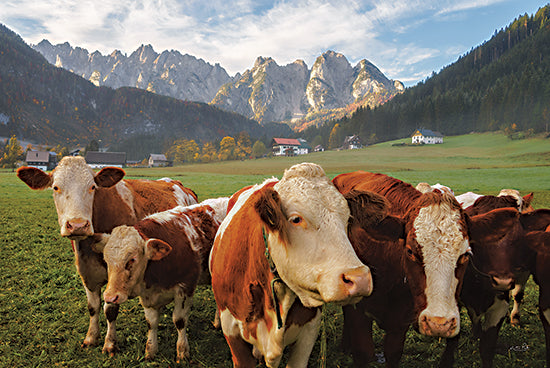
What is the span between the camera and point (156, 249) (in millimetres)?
4246

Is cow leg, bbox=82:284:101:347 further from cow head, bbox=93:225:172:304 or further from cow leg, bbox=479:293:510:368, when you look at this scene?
cow leg, bbox=479:293:510:368

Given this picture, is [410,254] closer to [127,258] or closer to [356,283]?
[356,283]

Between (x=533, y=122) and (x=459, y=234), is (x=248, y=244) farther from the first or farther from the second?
(x=533, y=122)

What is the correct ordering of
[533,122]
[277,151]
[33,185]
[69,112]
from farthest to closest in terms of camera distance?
1. [69,112]
2. [277,151]
3. [533,122]
4. [33,185]

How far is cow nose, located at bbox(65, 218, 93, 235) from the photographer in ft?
14.2

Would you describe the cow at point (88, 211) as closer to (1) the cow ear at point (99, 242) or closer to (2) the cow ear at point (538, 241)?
(1) the cow ear at point (99, 242)

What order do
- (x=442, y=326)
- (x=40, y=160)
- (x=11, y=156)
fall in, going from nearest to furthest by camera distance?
(x=442, y=326)
(x=11, y=156)
(x=40, y=160)

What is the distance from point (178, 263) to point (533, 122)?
10404cm

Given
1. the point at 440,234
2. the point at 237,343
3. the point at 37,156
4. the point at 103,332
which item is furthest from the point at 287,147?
the point at 237,343

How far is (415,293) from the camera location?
3137 mm

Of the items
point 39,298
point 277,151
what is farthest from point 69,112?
point 39,298

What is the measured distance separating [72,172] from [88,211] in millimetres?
717

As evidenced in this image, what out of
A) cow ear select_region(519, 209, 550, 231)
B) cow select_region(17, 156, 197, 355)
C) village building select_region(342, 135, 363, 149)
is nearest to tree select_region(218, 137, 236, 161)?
village building select_region(342, 135, 363, 149)

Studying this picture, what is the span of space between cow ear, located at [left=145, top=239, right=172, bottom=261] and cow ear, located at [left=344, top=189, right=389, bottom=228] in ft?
9.58
